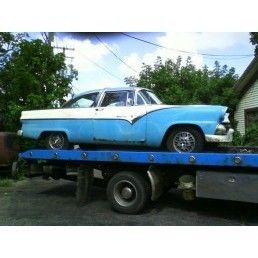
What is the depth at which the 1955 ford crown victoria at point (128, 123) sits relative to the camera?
23.1 feet

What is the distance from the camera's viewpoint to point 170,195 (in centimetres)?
909

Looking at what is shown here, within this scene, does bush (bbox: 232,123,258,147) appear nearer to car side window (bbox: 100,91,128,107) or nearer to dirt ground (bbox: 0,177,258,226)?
dirt ground (bbox: 0,177,258,226)

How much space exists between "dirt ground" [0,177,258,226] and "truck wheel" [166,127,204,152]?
1237mm

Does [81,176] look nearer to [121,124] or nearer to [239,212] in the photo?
[121,124]

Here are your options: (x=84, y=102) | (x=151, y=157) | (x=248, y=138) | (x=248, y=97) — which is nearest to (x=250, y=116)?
(x=248, y=97)

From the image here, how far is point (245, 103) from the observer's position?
17.8 meters

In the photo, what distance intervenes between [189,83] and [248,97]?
31.3 ft

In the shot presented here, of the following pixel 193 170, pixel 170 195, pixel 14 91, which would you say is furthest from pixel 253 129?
pixel 14 91

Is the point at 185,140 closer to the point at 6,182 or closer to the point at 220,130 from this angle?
the point at 220,130

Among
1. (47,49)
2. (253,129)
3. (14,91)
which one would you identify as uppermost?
(47,49)

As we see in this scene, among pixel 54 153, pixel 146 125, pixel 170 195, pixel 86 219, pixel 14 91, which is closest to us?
pixel 86 219

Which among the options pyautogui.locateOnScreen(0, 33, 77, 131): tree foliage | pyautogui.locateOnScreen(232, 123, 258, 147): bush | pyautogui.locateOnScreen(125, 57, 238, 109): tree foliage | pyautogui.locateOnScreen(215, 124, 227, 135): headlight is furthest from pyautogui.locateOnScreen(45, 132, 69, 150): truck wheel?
pyautogui.locateOnScreen(125, 57, 238, 109): tree foliage

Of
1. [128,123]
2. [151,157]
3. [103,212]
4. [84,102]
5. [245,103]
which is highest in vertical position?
[245,103]

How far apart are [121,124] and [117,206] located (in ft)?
5.16
